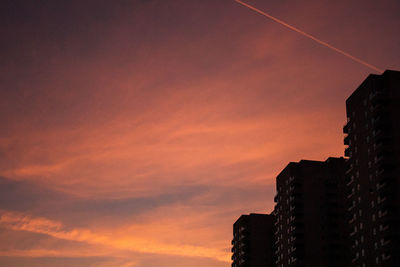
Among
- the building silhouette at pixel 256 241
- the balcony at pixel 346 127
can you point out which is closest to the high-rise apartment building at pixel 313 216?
the building silhouette at pixel 256 241

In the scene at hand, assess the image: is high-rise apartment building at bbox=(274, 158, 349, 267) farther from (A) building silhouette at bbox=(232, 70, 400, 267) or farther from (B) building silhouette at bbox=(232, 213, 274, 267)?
(B) building silhouette at bbox=(232, 213, 274, 267)

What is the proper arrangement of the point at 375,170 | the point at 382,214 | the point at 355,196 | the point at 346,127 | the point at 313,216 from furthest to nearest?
the point at 313,216 → the point at 346,127 → the point at 355,196 → the point at 375,170 → the point at 382,214

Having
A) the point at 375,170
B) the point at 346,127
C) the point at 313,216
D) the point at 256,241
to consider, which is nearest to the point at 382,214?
the point at 375,170

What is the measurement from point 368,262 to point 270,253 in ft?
288

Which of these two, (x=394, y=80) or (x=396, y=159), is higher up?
(x=394, y=80)

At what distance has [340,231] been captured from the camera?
149m

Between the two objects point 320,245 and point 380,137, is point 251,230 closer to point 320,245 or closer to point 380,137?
point 320,245

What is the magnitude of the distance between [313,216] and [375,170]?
154 feet

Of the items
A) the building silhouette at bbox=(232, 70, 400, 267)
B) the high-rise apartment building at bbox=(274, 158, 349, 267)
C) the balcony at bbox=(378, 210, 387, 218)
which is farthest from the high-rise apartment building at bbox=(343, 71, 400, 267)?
the high-rise apartment building at bbox=(274, 158, 349, 267)

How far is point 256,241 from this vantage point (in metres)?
192

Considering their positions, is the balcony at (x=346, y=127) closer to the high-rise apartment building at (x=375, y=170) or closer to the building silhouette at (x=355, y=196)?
the building silhouette at (x=355, y=196)

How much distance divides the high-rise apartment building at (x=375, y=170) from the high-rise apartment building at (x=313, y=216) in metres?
34.4

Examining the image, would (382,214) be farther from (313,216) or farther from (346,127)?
(313,216)

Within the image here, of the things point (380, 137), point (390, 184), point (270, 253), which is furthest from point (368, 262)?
point (270, 253)
